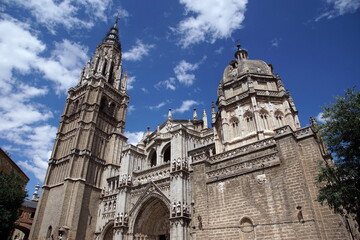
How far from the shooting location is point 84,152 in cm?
2897

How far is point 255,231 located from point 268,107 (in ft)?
38.1

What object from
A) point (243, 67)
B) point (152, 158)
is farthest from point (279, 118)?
point (152, 158)

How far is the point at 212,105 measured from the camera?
25.5 m

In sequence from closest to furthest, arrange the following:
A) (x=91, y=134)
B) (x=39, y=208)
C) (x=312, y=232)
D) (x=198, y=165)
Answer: (x=312, y=232), (x=198, y=165), (x=39, y=208), (x=91, y=134)

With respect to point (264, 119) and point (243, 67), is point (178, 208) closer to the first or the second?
point (264, 119)

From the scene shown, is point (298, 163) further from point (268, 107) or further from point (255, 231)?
point (268, 107)

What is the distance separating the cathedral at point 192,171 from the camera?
12773 mm

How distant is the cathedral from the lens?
12773mm

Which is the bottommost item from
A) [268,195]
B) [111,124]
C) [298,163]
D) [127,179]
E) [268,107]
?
[268,195]

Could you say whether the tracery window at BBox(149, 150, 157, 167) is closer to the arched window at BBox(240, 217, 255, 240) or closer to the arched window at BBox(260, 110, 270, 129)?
the arched window at BBox(260, 110, 270, 129)

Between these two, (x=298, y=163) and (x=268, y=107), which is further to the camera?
(x=268, y=107)

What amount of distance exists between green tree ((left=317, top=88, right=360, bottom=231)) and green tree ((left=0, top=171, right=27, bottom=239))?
17.3 m

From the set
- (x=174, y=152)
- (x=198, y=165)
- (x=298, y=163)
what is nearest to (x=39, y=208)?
(x=174, y=152)

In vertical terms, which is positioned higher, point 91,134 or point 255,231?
point 91,134
